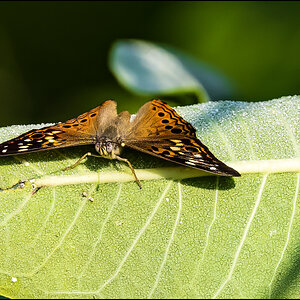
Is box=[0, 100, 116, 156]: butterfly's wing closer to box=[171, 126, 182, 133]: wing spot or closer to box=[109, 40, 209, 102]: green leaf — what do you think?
box=[171, 126, 182, 133]: wing spot

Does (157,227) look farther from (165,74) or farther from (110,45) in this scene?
(110,45)

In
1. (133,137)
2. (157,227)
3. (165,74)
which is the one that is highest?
(165,74)

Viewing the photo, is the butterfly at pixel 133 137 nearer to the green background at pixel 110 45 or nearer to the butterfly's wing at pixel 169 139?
the butterfly's wing at pixel 169 139

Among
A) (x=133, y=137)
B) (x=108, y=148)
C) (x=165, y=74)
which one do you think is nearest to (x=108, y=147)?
(x=108, y=148)

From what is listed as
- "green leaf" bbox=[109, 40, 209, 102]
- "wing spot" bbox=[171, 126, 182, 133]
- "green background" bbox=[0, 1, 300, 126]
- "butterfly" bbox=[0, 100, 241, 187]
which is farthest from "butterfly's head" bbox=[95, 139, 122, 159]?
"green background" bbox=[0, 1, 300, 126]

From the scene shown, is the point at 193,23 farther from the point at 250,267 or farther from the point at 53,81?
the point at 250,267

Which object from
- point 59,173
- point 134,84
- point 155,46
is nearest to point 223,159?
point 59,173

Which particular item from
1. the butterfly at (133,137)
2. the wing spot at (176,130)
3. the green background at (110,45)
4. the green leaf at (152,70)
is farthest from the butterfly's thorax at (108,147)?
the green background at (110,45)
